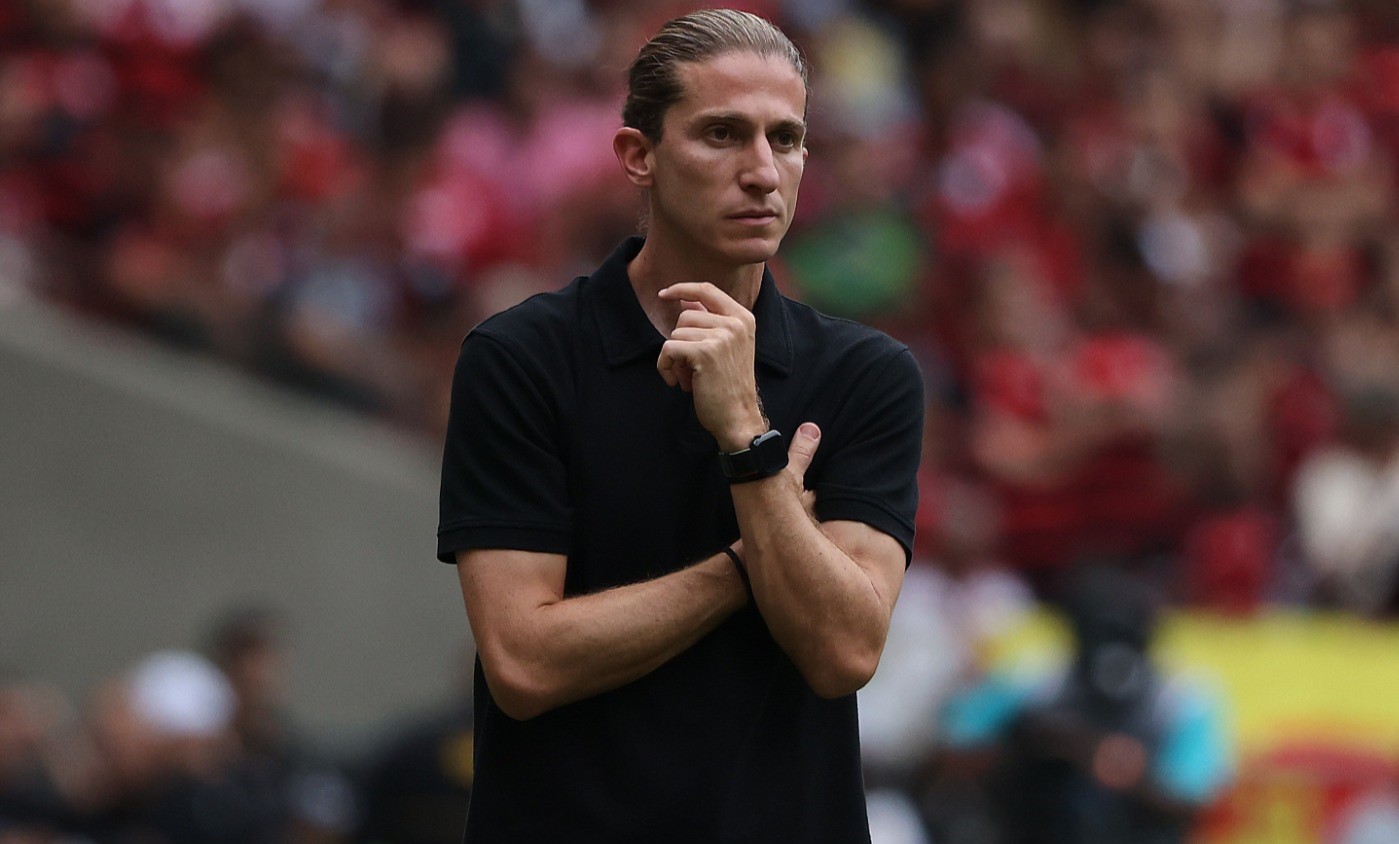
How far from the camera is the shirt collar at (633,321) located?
3699 millimetres

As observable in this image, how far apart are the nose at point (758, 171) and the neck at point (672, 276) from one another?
159mm

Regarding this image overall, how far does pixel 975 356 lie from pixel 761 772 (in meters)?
8.27

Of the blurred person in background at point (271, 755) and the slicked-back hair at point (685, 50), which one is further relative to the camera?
the blurred person in background at point (271, 755)

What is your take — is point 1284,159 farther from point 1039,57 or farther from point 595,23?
point 595,23

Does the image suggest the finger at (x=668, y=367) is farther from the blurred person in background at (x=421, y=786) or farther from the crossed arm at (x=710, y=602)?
the blurred person in background at (x=421, y=786)

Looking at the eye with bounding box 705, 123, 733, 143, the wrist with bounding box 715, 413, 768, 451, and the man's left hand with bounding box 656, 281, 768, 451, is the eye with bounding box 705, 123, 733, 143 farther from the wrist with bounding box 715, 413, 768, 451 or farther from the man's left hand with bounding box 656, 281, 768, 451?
the wrist with bounding box 715, 413, 768, 451

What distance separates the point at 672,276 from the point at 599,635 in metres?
0.67

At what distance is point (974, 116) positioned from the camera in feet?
45.6

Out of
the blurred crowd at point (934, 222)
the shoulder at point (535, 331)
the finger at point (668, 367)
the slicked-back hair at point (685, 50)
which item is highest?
the blurred crowd at point (934, 222)

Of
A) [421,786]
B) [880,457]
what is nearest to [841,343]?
[880,457]

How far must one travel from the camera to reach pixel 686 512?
3.62m

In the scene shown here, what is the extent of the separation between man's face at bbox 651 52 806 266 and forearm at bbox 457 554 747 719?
0.54 meters

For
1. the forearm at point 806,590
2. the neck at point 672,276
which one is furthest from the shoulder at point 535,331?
the forearm at point 806,590

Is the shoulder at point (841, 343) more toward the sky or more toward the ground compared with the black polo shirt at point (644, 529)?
more toward the sky
